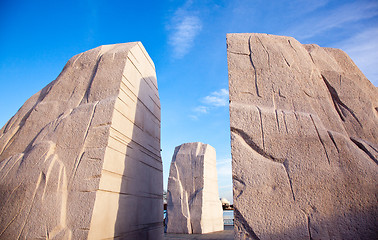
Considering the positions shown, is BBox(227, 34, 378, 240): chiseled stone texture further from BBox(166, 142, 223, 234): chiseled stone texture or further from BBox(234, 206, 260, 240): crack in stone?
BBox(166, 142, 223, 234): chiseled stone texture

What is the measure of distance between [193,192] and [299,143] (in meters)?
6.82

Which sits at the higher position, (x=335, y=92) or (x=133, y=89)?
(x=133, y=89)

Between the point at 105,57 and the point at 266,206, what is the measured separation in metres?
3.10

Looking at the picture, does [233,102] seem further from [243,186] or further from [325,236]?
[325,236]

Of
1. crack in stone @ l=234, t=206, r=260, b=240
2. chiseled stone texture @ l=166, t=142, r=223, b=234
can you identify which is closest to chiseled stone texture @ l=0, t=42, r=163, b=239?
crack in stone @ l=234, t=206, r=260, b=240

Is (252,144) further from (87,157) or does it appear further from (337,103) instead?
(87,157)

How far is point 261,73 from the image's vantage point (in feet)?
8.59

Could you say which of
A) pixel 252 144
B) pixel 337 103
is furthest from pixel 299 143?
pixel 337 103

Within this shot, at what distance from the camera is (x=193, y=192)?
27.6ft

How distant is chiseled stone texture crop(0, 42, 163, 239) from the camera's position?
91.5 inches

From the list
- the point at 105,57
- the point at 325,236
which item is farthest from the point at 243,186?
the point at 105,57

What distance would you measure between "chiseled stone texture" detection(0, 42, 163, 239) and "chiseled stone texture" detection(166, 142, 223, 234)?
4.55 metres

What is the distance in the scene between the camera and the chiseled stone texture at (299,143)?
6.06 feet

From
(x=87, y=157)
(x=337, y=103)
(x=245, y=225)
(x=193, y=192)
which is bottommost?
(x=245, y=225)
